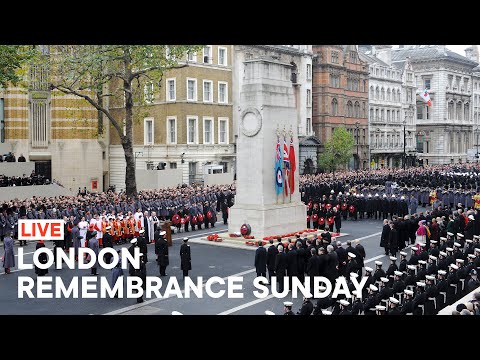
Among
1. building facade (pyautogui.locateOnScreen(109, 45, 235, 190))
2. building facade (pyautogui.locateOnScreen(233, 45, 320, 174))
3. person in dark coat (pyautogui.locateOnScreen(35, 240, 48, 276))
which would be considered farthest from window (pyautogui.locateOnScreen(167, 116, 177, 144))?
person in dark coat (pyautogui.locateOnScreen(35, 240, 48, 276))

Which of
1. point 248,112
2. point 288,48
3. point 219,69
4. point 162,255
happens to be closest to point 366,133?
point 288,48

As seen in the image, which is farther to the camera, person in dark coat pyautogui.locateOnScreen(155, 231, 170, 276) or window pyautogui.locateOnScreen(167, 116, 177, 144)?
window pyautogui.locateOnScreen(167, 116, 177, 144)

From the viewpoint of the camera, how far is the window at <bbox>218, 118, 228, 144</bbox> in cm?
4675

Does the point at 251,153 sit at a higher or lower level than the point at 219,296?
higher

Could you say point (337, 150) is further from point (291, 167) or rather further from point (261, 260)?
point (261, 260)

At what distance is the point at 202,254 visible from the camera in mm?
21484

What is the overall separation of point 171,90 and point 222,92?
4826 millimetres

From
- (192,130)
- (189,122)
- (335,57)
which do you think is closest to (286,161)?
(189,122)

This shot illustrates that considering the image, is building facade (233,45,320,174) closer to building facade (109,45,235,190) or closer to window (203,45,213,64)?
window (203,45,213,64)

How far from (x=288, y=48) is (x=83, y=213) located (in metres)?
33.3

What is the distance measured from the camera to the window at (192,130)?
145 feet

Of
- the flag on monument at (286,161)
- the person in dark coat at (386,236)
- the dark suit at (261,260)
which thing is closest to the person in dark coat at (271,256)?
the dark suit at (261,260)

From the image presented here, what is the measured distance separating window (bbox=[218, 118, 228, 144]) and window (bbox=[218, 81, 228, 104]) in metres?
1.48
